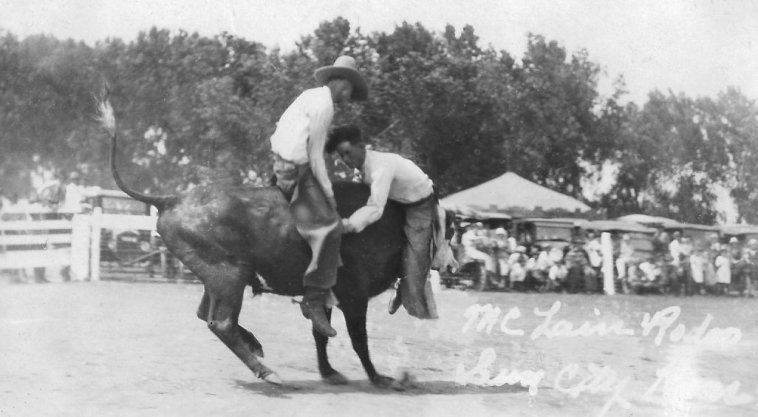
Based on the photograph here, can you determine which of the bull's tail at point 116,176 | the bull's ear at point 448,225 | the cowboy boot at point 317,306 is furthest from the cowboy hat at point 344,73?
the cowboy boot at point 317,306

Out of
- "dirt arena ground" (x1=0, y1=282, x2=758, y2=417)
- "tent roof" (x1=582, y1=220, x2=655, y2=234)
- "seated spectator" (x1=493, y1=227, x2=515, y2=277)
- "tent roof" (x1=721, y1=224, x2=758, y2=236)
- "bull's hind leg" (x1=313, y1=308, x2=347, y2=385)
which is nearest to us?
"dirt arena ground" (x1=0, y1=282, x2=758, y2=417)

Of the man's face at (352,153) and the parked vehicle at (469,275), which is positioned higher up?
the man's face at (352,153)

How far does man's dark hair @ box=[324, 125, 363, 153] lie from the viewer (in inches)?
223

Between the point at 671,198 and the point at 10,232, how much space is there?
91.6ft

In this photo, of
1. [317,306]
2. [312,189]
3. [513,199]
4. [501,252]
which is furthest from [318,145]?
[513,199]

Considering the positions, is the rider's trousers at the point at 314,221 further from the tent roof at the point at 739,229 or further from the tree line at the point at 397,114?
the tent roof at the point at 739,229

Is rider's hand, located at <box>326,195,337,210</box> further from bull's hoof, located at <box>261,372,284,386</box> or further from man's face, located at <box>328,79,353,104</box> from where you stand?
bull's hoof, located at <box>261,372,284,386</box>

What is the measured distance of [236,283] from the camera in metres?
5.17

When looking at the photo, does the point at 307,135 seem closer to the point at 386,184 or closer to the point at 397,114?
the point at 386,184

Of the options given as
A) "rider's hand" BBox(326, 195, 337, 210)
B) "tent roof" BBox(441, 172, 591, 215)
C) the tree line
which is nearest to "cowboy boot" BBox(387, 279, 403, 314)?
"rider's hand" BBox(326, 195, 337, 210)

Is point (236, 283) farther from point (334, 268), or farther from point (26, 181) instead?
point (26, 181)

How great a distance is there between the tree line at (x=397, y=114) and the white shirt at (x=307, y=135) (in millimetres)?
12094

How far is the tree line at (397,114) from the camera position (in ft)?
68.8

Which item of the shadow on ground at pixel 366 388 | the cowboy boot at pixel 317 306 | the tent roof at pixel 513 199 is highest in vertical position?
the tent roof at pixel 513 199
